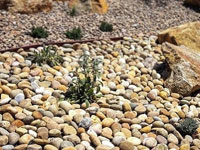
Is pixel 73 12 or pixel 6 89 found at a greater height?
pixel 73 12

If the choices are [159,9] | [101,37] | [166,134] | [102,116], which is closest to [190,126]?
[166,134]

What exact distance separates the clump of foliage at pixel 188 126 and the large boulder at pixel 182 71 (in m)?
0.98

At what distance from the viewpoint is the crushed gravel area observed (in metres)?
6.73

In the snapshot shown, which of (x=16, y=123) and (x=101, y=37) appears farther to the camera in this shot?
(x=101, y=37)

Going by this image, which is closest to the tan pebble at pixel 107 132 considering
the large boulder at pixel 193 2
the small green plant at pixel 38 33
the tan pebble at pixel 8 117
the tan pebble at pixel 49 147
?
the tan pebble at pixel 49 147

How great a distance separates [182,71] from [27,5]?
153 inches

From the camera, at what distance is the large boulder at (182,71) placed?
5246mm

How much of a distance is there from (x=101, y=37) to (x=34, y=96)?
290 centimetres

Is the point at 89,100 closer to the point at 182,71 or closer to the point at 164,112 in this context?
the point at 164,112

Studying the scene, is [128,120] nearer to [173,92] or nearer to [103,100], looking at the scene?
[103,100]

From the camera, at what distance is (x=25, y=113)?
4191 millimetres

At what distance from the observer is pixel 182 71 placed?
210 inches

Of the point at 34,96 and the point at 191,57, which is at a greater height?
the point at 191,57

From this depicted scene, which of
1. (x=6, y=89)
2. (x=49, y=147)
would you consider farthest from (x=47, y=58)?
(x=49, y=147)
